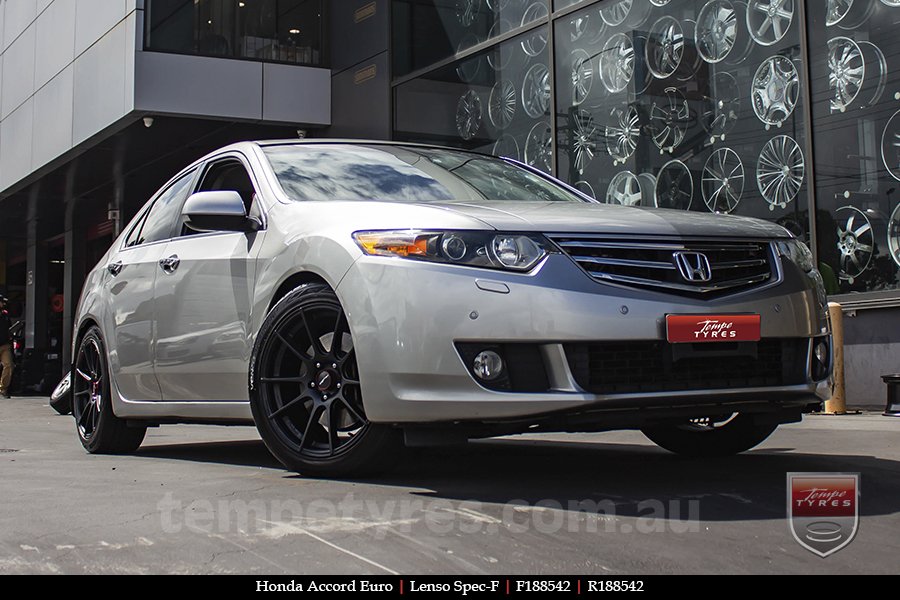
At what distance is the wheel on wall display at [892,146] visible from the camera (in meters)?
9.47

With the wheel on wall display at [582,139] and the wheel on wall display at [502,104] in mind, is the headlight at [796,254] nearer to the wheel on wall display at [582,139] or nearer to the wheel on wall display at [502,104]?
the wheel on wall display at [582,139]

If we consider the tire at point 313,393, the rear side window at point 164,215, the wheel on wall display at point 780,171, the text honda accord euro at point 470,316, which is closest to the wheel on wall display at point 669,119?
the wheel on wall display at point 780,171

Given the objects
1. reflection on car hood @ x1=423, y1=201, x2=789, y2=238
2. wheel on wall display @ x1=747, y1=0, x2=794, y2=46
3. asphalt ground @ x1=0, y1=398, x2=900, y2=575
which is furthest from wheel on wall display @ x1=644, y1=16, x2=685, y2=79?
reflection on car hood @ x1=423, y1=201, x2=789, y2=238

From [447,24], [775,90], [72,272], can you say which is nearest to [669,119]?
[775,90]

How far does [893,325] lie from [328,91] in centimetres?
1074

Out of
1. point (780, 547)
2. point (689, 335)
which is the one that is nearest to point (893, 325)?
point (689, 335)

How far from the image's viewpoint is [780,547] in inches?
124

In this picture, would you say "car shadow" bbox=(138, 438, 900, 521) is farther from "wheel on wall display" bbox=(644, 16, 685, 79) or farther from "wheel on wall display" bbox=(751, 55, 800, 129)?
"wheel on wall display" bbox=(644, 16, 685, 79)

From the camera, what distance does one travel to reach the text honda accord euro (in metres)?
3.98

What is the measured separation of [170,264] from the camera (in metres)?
5.73

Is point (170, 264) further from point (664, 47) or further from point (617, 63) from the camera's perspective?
point (617, 63)

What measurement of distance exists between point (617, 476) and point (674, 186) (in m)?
7.47

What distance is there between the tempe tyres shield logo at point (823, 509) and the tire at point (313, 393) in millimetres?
1443

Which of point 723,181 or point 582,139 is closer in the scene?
point 723,181
